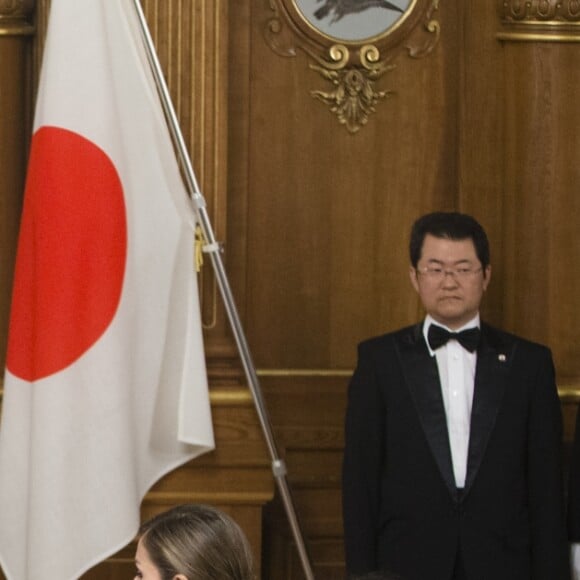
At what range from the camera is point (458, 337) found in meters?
4.46

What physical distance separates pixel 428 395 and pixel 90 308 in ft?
3.29

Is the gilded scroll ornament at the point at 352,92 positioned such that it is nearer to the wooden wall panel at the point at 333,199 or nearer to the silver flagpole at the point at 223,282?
the wooden wall panel at the point at 333,199

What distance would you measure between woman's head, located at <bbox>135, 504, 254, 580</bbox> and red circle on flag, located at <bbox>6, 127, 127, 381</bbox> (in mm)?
1880

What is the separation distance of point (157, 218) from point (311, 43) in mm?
849

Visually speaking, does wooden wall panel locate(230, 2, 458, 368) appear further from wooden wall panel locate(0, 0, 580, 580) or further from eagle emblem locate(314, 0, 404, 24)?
eagle emblem locate(314, 0, 404, 24)

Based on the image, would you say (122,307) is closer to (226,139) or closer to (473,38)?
(226,139)

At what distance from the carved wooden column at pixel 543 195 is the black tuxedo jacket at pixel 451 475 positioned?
70 centimetres

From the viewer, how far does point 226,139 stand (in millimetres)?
4855

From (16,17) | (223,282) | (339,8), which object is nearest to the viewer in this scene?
(223,282)

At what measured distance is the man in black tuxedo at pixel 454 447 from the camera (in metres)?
4.38

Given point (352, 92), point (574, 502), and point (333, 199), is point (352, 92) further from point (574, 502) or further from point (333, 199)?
point (574, 502)

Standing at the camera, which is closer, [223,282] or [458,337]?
[458,337]

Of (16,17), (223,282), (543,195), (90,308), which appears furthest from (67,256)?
(543,195)

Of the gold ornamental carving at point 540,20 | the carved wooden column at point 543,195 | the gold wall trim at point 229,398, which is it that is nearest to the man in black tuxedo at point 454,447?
the gold wall trim at point 229,398
